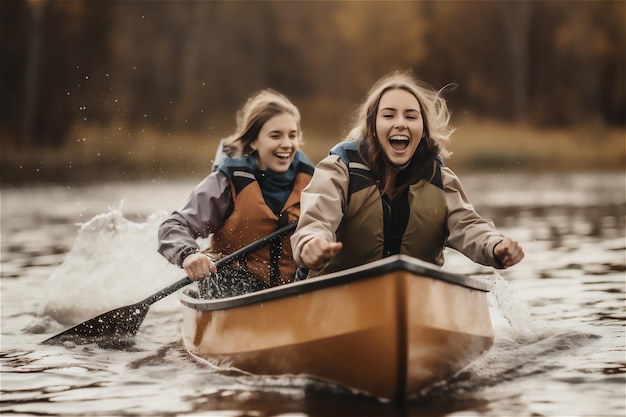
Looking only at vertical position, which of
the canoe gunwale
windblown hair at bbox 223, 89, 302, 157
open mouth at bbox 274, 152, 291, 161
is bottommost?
the canoe gunwale

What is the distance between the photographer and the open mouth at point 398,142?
4.68m

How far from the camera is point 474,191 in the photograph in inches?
682

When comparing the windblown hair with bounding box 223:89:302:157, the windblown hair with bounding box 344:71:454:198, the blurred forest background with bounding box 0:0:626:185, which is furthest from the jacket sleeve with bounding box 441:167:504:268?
the blurred forest background with bounding box 0:0:626:185

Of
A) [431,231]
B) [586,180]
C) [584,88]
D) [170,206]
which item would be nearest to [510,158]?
[586,180]

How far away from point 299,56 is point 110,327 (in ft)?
84.0

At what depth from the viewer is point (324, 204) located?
14.8 ft

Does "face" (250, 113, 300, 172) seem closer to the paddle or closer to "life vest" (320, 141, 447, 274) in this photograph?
the paddle

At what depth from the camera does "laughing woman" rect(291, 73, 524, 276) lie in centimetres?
459

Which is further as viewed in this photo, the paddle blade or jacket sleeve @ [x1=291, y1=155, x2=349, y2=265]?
the paddle blade

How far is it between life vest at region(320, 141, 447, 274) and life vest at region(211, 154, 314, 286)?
127 cm

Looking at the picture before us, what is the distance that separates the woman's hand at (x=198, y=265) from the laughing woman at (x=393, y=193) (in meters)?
0.65

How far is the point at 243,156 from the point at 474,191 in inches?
458

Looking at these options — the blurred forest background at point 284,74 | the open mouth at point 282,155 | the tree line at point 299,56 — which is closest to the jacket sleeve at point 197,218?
the open mouth at point 282,155

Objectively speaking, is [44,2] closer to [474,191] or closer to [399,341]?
[474,191]
